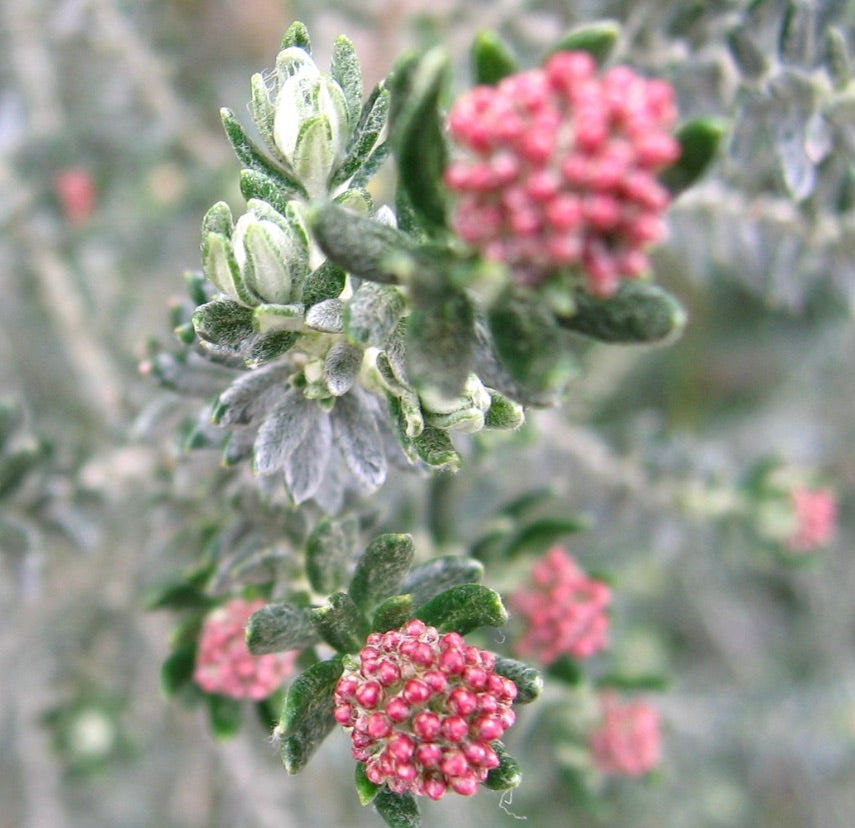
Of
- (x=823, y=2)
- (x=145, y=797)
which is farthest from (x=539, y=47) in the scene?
(x=145, y=797)

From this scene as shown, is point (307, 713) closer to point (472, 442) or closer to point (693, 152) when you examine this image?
point (472, 442)

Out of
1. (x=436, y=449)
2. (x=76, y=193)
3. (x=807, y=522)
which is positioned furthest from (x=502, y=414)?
(x=76, y=193)

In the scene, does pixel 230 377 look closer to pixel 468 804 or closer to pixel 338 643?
pixel 338 643

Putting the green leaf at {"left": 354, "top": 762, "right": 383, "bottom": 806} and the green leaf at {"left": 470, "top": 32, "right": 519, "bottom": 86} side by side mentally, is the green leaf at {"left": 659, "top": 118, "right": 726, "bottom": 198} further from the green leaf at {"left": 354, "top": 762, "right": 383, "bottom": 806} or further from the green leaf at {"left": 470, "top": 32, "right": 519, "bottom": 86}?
the green leaf at {"left": 354, "top": 762, "right": 383, "bottom": 806}

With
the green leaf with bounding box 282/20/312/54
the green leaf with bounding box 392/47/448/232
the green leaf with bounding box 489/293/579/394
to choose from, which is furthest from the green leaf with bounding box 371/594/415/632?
the green leaf with bounding box 282/20/312/54

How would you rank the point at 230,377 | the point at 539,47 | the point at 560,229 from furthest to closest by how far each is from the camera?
the point at 539,47 < the point at 230,377 < the point at 560,229
